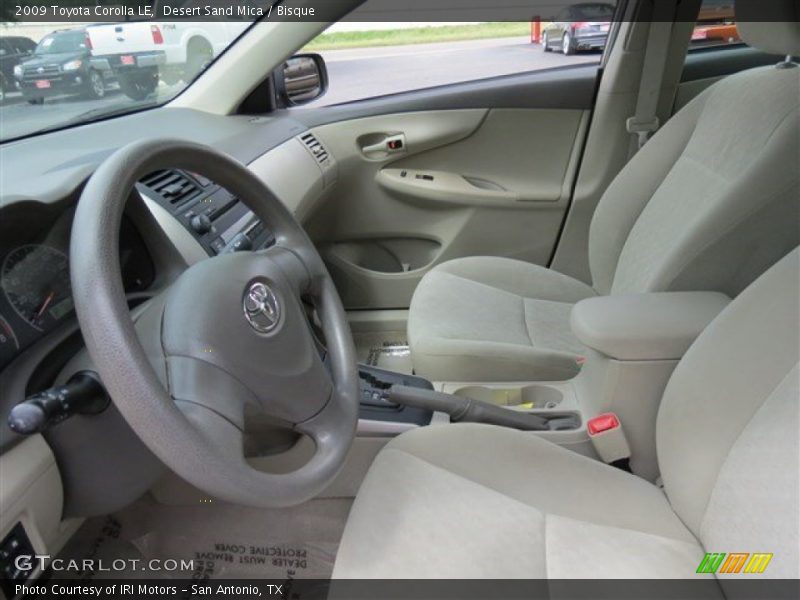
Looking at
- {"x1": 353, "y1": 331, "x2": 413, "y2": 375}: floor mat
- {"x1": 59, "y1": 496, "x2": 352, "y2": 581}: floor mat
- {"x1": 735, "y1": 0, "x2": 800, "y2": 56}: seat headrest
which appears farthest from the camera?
{"x1": 353, "y1": 331, "x2": 413, "y2": 375}: floor mat

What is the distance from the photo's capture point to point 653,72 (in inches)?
84.6

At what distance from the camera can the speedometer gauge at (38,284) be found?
0.92m

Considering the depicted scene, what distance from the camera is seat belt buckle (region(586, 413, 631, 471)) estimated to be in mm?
1296

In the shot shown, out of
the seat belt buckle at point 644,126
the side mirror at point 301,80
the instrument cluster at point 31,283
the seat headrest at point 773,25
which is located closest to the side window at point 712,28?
the seat belt buckle at point 644,126

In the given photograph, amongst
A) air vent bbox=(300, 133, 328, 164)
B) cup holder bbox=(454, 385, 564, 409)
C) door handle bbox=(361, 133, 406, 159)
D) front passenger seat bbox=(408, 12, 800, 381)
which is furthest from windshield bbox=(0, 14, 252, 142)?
cup holder bbox=(454, 385, 564, 409)

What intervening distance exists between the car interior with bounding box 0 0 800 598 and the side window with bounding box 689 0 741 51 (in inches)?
1.5

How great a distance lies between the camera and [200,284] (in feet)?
3.05

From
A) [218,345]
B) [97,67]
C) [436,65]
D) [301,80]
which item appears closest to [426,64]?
[436,65]

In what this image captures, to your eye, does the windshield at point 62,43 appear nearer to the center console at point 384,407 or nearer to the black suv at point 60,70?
the black suv at point 60,70

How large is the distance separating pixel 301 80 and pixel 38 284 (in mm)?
1412

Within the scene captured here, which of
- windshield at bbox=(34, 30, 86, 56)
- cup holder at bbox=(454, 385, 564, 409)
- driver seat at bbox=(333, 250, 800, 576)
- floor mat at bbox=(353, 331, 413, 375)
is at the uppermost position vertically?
windshield at bbox=(34, 30, 86, 56)

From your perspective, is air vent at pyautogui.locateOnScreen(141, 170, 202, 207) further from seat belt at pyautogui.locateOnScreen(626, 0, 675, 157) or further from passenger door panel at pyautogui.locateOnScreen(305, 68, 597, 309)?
seat belt at pyautogui.locateOnScreen(626, 0, 675, 157)

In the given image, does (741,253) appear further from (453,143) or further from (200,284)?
(453,143)

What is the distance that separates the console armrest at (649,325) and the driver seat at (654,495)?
128 mm
